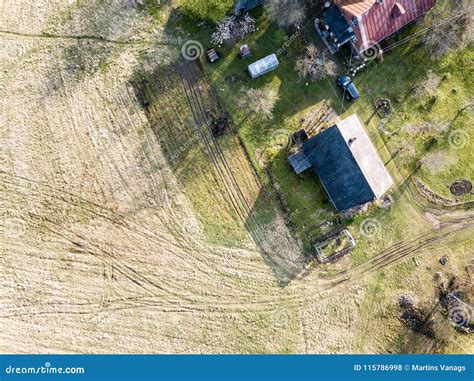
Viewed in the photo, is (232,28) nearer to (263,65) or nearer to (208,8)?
(208,8)

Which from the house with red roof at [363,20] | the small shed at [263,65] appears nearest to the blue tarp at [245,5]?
the small shed at [263,65]

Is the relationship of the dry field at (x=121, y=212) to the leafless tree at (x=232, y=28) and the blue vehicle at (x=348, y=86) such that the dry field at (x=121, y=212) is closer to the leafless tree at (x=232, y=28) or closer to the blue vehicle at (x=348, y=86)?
the leafless tree at (x=232, y=28)

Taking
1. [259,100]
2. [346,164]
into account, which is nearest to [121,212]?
[259,100]

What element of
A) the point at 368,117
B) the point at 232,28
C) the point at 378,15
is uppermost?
the point at 232,28

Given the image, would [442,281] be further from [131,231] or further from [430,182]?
[131,231]

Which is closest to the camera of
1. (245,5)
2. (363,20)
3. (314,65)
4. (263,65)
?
(363,20)

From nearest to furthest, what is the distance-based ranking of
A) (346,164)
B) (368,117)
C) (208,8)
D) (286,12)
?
(346,164), (208,8), (286,12), (368,117)
